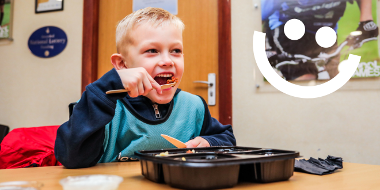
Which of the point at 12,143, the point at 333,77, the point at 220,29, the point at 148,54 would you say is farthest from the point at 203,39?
the point at 12,143

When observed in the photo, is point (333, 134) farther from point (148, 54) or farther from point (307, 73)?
point (148, 54)

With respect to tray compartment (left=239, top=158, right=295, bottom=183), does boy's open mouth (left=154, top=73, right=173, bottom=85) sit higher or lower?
higher

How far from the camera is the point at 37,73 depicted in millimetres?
2531

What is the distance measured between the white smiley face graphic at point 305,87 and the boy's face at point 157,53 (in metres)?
1.21

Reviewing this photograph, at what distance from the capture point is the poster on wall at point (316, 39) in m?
1.83

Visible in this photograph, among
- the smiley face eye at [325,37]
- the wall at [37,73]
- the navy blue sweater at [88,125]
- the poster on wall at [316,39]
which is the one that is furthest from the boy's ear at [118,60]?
the wall at [37,73]

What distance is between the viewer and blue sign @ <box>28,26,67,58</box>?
249 cm

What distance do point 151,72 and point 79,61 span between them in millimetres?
1741

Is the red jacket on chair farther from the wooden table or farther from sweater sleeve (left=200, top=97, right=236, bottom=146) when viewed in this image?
sweater sleeve (left=200, top=97, right=236, bottom=146)

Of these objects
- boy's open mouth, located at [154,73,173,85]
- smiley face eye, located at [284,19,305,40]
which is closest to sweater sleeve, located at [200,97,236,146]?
boy's open mouth, located at [154,73,173,85]

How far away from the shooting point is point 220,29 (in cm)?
215

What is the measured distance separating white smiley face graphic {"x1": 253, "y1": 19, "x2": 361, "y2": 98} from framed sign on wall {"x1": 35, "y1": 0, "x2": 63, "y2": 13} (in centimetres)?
172

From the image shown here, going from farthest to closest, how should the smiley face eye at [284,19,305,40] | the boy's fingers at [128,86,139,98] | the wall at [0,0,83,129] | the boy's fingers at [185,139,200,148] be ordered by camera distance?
the wall at [0,0,83,129], the smiley face eye at [284,19,305,40], the boy's fingers at [185,139,200,148], the boy's fingers at [128,86,139,98]

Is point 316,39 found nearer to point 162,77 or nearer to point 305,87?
point 305,87
